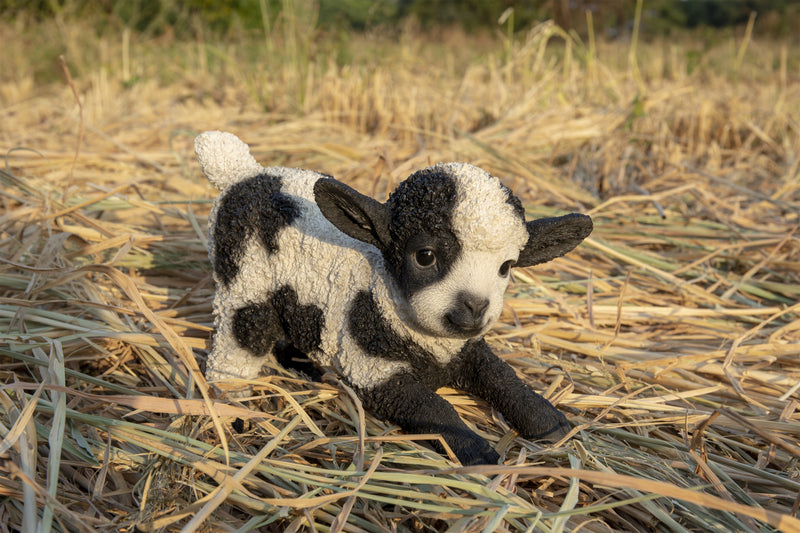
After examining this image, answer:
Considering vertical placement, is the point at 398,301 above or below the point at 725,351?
above

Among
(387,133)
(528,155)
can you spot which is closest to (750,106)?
(528,155)

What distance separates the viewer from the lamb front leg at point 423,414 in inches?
60.5

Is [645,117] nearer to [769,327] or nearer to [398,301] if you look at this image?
[769,327]

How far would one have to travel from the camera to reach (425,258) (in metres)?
1.51

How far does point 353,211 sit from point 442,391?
695mm

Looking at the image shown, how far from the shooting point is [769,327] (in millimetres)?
2480

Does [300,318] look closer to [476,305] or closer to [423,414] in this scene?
[423,414]

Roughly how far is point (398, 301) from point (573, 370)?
84 centimetres

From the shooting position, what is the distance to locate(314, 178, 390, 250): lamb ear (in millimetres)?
1492

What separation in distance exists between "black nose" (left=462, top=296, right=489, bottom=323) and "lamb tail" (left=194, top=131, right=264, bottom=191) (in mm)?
789

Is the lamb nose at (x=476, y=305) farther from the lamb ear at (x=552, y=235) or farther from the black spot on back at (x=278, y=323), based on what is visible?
the black spot on back at (x=278, y=323)

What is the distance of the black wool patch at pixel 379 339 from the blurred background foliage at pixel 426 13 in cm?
345

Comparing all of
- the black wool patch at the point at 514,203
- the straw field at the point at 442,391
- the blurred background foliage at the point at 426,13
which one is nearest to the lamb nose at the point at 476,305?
the black wool patch at the point at 514,203

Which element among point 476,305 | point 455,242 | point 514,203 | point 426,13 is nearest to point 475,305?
point 476,305
